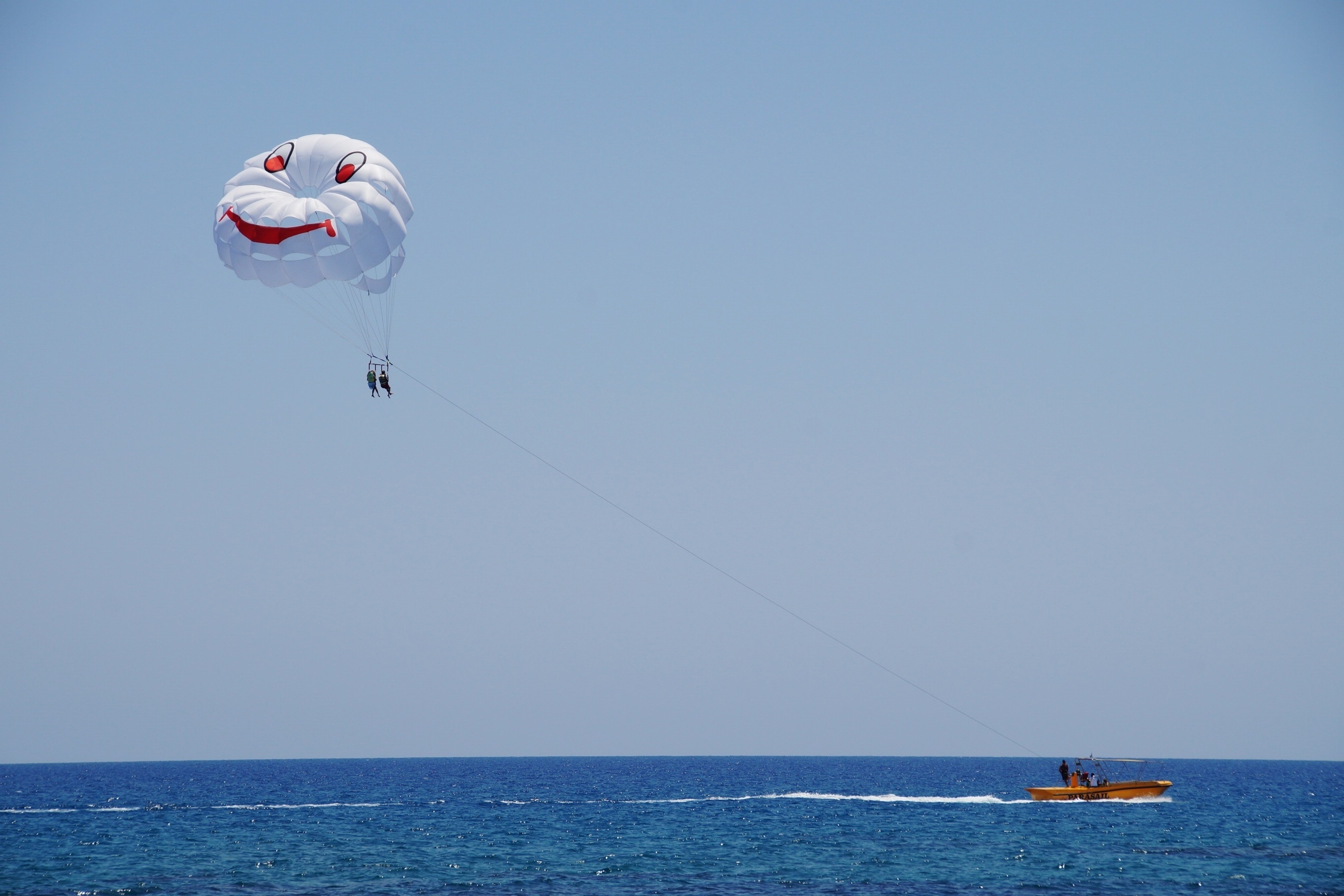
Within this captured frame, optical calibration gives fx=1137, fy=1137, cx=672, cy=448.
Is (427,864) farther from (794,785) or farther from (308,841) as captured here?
(794,785)

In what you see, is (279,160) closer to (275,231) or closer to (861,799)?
(275,231)

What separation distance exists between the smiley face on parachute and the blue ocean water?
15894 millimetres

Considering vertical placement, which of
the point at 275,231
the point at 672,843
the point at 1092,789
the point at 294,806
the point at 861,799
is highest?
the point at 275,231

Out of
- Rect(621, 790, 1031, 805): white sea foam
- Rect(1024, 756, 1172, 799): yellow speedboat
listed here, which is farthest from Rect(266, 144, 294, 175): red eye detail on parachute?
Rect(621, 790, 1031, 805): white sea foam

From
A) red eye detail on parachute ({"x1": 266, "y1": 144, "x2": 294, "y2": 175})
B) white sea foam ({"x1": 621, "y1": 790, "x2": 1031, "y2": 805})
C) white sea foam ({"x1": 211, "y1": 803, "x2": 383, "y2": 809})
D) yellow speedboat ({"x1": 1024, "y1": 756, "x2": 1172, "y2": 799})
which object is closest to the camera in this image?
red eye detail on parachute ({"x1": 266, "y1": 144, "x2": 294, "y2": 175})

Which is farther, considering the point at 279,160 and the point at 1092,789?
the point at 1092,789

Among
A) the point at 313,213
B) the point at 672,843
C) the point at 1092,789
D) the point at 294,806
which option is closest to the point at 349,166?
the point at 313,213

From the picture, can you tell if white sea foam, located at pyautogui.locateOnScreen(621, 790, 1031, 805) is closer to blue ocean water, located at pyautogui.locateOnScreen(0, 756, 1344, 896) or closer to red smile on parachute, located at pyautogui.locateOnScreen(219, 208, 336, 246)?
blue ocean water, located at pyautogui.locateOnScreen(0, 756, 1344, 896)

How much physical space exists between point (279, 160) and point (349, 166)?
1.80 m

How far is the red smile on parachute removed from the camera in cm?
2616

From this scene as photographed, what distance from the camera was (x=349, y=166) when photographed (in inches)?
1072

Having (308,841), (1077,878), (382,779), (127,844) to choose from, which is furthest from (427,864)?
(382,779)

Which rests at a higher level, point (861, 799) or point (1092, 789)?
point (1092, 789)

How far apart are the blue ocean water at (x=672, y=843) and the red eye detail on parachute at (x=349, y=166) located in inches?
709
